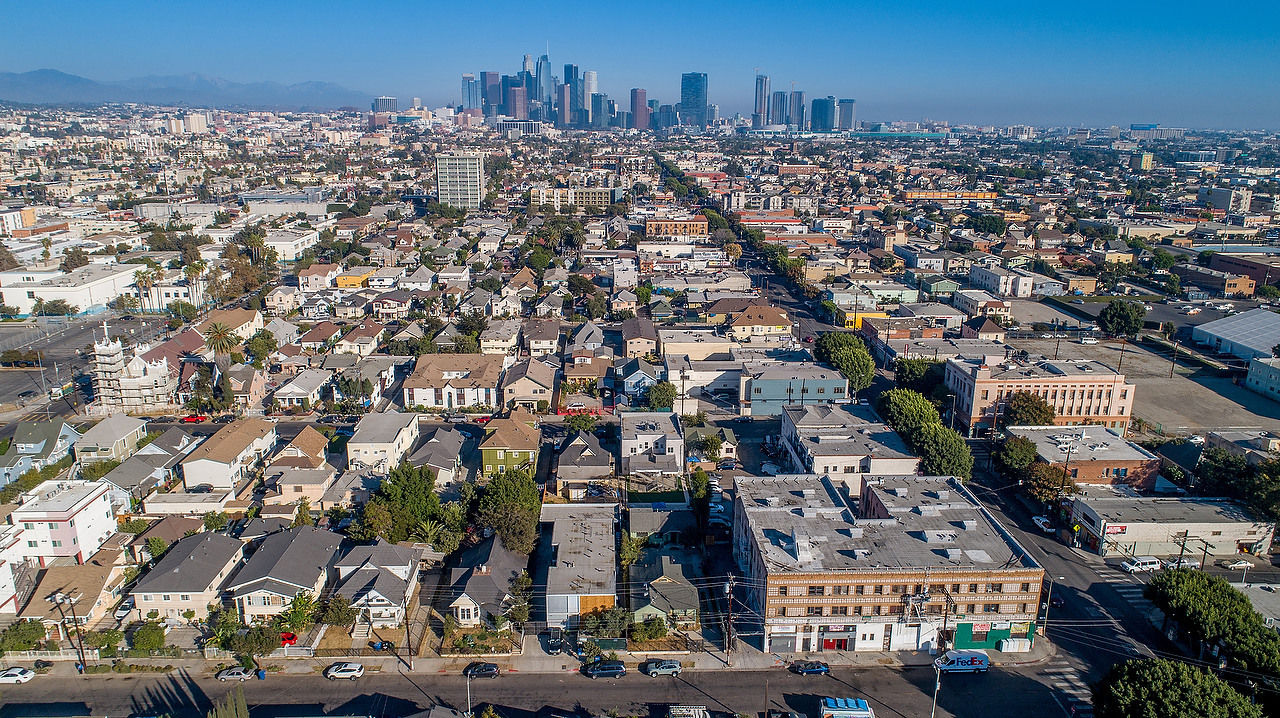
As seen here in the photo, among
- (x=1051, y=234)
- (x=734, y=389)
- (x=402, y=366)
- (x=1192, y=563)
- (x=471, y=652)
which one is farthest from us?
(x=1051, y=234)

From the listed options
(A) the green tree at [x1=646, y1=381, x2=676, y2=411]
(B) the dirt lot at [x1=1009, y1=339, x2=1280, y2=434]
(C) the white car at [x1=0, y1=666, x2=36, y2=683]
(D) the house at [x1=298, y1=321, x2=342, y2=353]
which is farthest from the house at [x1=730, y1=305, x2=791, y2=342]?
(C) the white car at [x1=0, y1=666, x2=36, y2=683]

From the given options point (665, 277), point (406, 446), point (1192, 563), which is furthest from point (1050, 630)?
point (665, 277)

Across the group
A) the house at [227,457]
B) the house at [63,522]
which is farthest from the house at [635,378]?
the house at [63,522]

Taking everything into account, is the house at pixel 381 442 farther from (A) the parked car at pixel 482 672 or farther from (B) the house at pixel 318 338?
(B) the house at pixel 318 338

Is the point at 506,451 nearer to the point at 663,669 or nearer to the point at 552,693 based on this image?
Result: the point at 552,693

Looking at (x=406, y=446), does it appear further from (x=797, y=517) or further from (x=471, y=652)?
(x=797, y=517)

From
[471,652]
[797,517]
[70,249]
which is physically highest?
[70,249]
